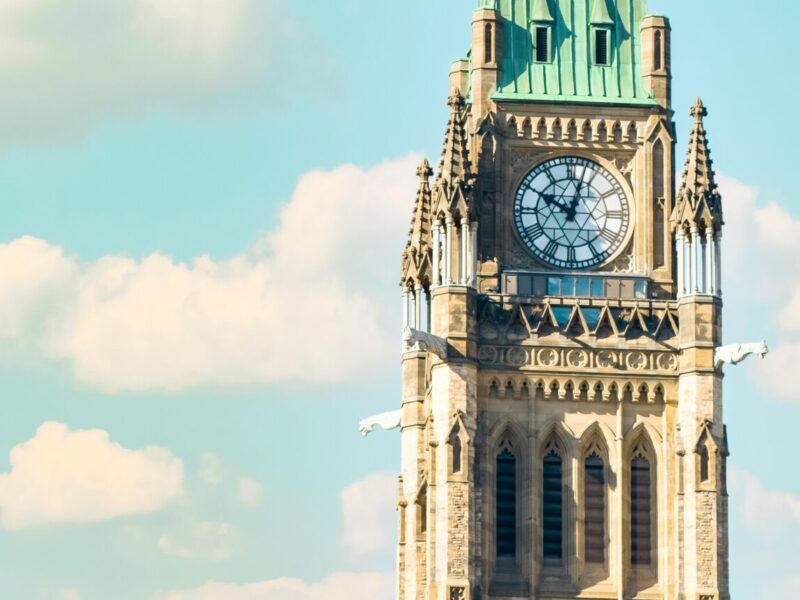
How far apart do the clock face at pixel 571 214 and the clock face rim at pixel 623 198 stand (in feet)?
0.10

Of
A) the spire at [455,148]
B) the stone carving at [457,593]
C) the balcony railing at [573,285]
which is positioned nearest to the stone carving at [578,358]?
the balcony railing at [573,285]

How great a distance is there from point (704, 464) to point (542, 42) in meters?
15.0

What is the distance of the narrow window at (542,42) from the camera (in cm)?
10631

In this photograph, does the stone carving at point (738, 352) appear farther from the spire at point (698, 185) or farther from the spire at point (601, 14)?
the spire at point (601, 14)

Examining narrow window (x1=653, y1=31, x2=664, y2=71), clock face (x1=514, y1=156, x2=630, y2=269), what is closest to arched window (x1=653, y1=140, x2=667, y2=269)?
clock face (x1=514, y1=156, x2=630, y2=269)

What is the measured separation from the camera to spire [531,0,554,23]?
107m

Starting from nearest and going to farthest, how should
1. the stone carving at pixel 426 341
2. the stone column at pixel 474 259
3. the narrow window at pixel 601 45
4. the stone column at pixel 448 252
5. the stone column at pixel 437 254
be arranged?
the stone carving at pixel 426 341 → the stone column at pixel 448 252 → the stone column at pixel 474 259 → the stone column at pixel 437 254 → the narrow window at pixel 601 45

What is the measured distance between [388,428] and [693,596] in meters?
13.7

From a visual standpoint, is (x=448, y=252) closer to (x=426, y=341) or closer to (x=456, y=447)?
(x=426, y=341)

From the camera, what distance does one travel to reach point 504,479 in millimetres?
101562

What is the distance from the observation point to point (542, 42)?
349 ft

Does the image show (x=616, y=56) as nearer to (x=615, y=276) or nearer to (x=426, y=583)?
(x=615, y=276)

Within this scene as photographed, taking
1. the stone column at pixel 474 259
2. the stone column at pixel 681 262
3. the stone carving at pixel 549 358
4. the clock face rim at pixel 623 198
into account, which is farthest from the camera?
the clock face rim at pixel 623 198

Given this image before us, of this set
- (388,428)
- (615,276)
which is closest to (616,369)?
(615,276)
